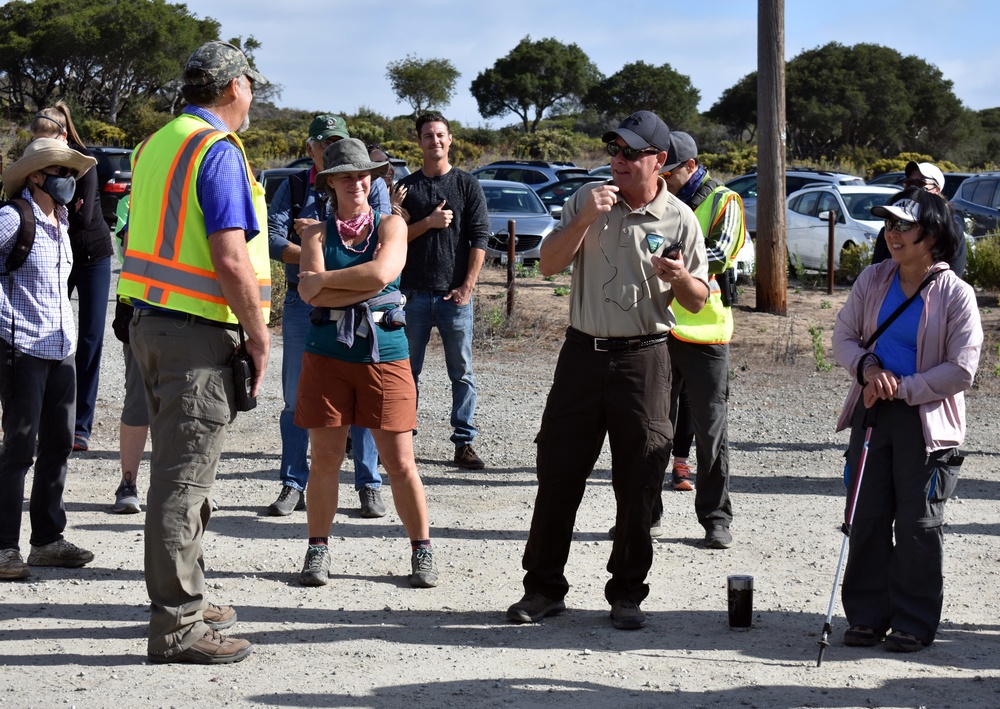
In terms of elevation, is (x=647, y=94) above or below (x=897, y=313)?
above

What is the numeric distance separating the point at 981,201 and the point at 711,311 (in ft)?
53.3

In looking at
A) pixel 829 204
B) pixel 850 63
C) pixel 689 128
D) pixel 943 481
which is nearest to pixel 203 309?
pixel 943 481

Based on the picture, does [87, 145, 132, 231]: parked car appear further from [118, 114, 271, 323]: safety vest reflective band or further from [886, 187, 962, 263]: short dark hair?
[886, 187, 962, 263]: short dark hair

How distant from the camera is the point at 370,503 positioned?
659 centimetres

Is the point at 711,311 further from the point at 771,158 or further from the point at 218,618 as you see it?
the point at 771,158

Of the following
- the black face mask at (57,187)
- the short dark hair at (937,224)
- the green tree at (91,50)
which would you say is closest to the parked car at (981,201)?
the short dark hair at (937,224)

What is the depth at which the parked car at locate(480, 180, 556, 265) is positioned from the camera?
18203 millimetres

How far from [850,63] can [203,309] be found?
57.9 metres

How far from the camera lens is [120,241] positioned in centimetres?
699

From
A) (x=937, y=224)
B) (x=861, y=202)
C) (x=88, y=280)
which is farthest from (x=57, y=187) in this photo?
(x=861, y=202)

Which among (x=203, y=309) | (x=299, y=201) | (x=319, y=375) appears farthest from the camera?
(x=299, y=201)

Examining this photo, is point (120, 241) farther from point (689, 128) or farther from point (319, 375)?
point (689, 128)

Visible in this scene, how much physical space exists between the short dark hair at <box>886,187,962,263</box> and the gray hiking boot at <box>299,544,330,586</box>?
288cm

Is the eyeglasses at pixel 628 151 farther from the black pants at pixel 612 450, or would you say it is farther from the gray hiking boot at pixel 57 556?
the gray hiking boot at pixel 57 556
